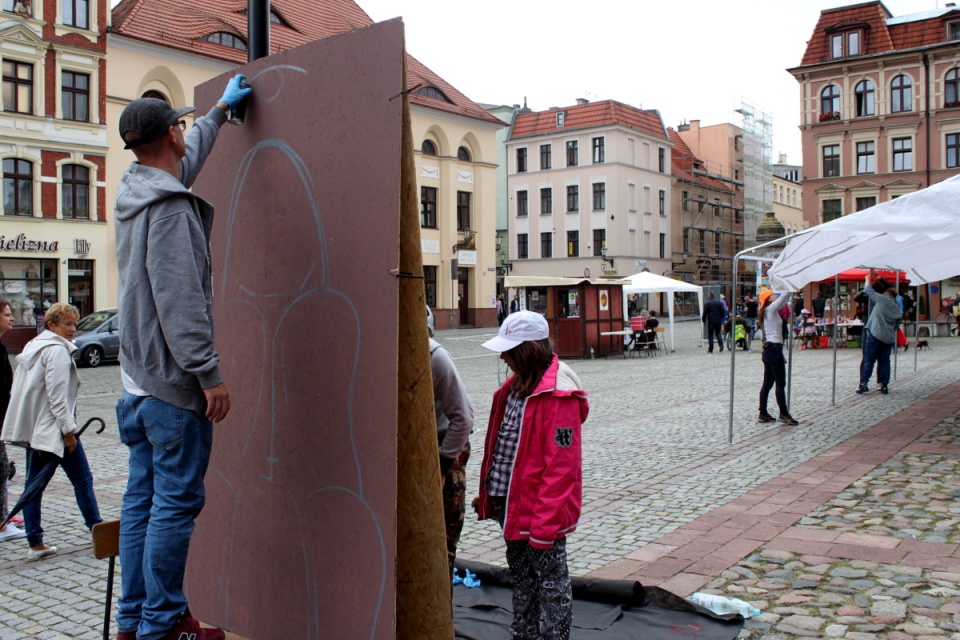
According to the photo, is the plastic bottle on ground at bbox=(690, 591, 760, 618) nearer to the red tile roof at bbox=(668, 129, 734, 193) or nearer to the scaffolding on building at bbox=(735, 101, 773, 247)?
the red tile roof at bbox=(668, 129, 734, 193)

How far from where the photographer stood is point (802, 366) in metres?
20.0

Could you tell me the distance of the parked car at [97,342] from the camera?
22625 mm

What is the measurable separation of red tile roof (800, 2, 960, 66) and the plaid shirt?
49306 mm

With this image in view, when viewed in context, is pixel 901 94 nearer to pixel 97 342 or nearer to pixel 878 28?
pixel 878 28

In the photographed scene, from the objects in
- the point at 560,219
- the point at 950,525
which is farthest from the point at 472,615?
the point at 560,219

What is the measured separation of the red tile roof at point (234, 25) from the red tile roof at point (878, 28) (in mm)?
18406

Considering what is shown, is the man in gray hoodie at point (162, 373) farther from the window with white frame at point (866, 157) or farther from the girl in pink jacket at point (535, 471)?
the window with white frame at point (866, 157)

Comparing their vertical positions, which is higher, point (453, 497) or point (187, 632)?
point (453, 497)

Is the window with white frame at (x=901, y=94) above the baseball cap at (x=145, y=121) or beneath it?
above

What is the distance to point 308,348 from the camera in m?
3.19

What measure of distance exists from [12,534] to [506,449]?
4338 mm

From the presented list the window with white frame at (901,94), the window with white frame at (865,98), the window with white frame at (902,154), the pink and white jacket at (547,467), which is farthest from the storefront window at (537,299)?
the window with white frame at (901,94)

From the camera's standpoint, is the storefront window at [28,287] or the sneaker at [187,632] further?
the storefront window at [28,287]

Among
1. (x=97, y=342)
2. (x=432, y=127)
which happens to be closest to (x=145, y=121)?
(x=97, y=342)
